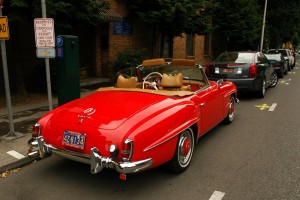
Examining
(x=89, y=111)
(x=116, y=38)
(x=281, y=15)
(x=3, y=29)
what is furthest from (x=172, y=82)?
(x=281, y=15)

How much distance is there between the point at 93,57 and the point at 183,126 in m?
10.3

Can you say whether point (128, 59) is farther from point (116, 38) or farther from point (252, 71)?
point (252, 71)

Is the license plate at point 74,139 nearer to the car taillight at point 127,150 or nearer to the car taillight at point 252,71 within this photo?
the car taillight at point 127,150

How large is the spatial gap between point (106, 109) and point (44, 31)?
235 cm

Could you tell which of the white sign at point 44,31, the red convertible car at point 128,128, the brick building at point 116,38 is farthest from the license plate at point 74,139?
the brick building at point 116,38

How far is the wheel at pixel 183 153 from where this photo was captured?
4253mm

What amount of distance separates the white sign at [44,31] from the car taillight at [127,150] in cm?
297

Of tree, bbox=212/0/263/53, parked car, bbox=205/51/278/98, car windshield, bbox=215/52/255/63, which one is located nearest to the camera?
parked car, bbox=205/51/278/98

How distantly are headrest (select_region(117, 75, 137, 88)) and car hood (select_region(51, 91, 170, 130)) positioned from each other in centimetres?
36

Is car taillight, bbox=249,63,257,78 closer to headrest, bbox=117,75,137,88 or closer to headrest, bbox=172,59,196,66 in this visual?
headrest, bbox=172,59,196,66

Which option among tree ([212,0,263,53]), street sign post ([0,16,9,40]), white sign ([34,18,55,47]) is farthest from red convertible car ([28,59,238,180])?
tree ([212,0,263,53])

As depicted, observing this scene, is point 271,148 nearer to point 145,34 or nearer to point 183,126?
point 183,126

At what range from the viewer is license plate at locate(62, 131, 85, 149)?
3740mm

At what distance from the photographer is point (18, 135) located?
5832 mm
